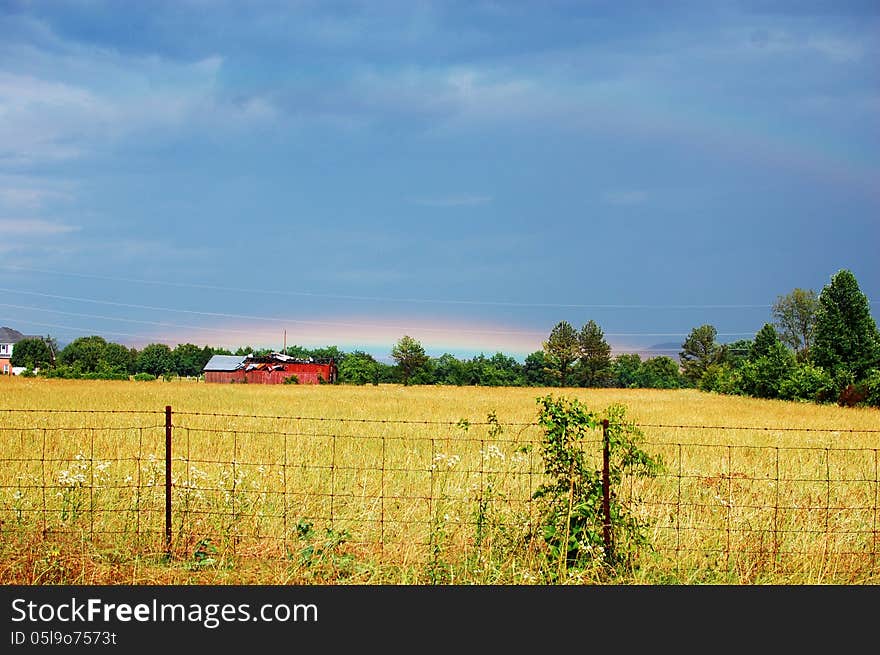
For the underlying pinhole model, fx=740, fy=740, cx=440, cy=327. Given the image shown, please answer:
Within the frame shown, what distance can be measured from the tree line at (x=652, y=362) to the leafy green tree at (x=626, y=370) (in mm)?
156

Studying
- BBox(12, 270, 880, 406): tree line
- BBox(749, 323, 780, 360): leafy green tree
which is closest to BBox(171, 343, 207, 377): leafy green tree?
BBox(12, 270, 880, 406): tree line

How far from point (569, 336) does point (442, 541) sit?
292ft

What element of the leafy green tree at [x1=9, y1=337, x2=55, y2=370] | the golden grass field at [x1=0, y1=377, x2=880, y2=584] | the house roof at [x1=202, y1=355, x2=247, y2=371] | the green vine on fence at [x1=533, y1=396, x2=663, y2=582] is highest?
the leafy green tree at [x1=9, y1=337, x2=55, y2=370]

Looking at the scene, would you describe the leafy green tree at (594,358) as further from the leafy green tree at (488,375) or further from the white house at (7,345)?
the white house at (7,345)

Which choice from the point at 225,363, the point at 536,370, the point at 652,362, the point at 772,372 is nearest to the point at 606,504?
the point at 772,372

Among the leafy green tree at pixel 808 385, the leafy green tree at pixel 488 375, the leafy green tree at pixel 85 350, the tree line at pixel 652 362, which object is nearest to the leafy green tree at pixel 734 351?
the tree line at pixel 652 362

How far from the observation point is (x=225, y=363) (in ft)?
276

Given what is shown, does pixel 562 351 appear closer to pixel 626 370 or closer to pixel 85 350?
pixel 626 370

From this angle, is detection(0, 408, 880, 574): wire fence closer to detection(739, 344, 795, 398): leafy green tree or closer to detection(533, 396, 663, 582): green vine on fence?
detection(533, 396, 663, 582): green vine on fence

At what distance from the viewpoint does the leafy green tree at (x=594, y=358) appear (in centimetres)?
9275

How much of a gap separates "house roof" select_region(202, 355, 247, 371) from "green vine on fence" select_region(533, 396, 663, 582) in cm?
7624

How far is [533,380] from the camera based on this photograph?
320 feet

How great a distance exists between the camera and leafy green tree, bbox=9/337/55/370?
322ft

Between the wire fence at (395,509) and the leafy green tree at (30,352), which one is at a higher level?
the leafy green tree at (30,352)
